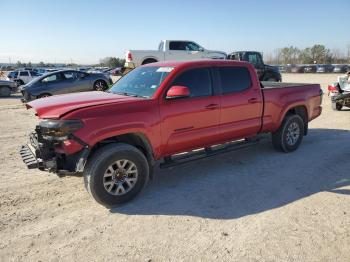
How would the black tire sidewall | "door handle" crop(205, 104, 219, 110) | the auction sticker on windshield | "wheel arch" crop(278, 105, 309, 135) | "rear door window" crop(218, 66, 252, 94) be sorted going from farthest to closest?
1. "wheel arch" crop(278, 105, 309, 135)
2. the black tire sidewall
3. "rear door window" crop(218, 66, 252, 94)
4. "door handle" crop(205, 104, 219, 110)
5. the auction sticker on windshield

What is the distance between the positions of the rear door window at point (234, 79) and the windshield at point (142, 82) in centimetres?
101

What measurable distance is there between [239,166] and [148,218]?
239 centimetres

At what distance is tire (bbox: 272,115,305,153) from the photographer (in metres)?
6.57

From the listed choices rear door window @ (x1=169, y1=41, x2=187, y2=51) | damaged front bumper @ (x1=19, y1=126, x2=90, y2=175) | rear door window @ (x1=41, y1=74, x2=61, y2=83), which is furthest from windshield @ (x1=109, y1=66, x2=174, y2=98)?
rear door window @ (x1=169, y1=41, x2=187, y2=51)

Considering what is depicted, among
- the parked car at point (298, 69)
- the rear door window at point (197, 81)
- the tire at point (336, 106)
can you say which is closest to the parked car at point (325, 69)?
the parked car at point (298, 69)

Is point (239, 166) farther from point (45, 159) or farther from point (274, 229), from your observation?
point (45, 159)

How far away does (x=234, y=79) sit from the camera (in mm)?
5738

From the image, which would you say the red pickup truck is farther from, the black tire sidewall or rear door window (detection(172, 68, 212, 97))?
the black tire sidewall

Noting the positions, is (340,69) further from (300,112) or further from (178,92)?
(178,92)

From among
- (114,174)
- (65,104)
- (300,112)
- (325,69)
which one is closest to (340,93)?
(300,112)

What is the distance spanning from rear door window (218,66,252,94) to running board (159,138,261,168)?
973mm

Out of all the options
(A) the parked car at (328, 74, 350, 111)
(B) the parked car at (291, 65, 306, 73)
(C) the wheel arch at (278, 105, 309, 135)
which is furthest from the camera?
(B) the parked car at (291, 65, 306, 73)

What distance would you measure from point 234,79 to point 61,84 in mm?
12328

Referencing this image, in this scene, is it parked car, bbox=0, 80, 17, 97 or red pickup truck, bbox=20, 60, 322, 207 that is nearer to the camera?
red pickup truck, bbox=20, 60, 322, 207
